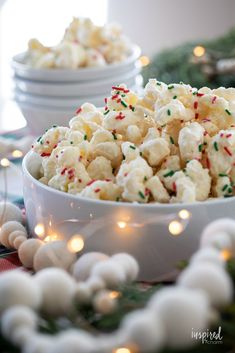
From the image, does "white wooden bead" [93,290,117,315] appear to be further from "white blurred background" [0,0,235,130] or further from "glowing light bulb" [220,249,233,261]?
"white blurred background" [0,0,235,130]

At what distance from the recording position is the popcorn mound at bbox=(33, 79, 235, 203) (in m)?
0.79

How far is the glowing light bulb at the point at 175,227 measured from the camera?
0.76m

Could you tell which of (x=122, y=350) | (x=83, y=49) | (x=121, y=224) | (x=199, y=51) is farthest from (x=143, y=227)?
(x=199, y=51)

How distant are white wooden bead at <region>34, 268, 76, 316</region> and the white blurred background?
2.09 metres

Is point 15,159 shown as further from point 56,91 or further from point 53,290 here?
point 53,290

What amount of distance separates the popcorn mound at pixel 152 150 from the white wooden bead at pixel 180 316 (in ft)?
0.85

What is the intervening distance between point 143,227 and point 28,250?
0.49 feet

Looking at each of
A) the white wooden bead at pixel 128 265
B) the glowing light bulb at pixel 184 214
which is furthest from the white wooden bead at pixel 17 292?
the glowing light bulb at pixel 184 214

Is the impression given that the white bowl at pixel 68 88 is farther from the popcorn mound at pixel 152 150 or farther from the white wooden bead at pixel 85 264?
the white wooden bead at pixel 85 264

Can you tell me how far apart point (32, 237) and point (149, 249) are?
0.65 feet

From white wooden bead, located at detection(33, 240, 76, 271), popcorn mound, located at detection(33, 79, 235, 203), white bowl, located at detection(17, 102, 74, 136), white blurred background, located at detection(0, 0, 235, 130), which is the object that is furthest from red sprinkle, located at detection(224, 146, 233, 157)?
white blurred background, located at detection(0, 0, 235, 130)

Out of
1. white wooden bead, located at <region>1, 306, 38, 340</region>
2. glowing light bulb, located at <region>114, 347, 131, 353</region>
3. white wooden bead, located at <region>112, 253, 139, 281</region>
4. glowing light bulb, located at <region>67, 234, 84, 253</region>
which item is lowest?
glowing light bulb, located at <region>67, 234, 84, 253</region>

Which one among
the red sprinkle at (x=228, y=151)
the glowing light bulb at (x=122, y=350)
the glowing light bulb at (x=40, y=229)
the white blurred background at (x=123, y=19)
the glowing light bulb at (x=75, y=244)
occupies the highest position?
the red sprinkle at (x=228, y=151)

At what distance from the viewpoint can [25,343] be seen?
21.3 inches
